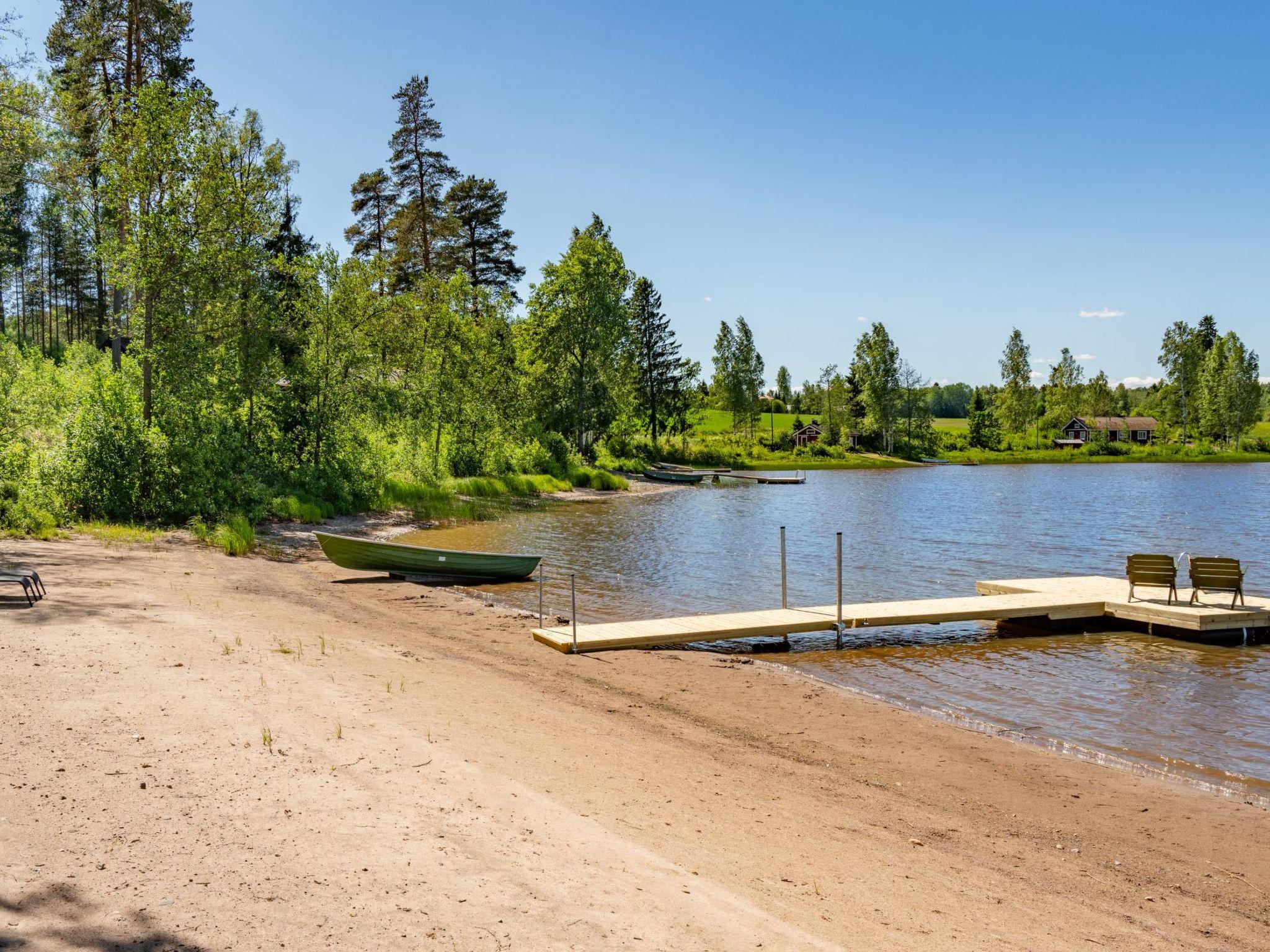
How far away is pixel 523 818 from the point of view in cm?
643

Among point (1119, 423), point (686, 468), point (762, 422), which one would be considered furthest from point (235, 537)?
point (1119, 423)

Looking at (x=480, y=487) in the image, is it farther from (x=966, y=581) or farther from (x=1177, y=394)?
(x=1177, y=394)

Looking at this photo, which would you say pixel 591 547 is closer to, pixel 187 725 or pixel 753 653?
pixel 753 653

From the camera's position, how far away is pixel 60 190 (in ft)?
89.4

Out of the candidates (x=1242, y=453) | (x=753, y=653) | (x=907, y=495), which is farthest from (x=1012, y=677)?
(x=1242, y=453)

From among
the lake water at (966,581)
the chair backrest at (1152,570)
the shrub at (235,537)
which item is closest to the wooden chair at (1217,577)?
the chair backrest at (1152,570)

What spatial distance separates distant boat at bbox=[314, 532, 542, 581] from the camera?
21219mm

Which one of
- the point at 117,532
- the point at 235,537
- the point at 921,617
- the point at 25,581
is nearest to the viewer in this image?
the point at 25,581

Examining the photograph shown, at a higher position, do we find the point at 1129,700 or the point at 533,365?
the point at 533,365

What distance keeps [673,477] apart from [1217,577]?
5418cm

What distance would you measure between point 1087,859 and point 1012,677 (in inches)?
287

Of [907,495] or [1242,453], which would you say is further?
[1242,453]

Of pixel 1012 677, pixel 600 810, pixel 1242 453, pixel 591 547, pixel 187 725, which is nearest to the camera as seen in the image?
pixel 600 810

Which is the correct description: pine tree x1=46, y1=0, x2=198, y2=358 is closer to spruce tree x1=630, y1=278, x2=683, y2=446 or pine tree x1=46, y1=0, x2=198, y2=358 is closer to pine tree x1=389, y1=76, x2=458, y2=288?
pine tree x1=389, y1=76, x2=458, y2=288
